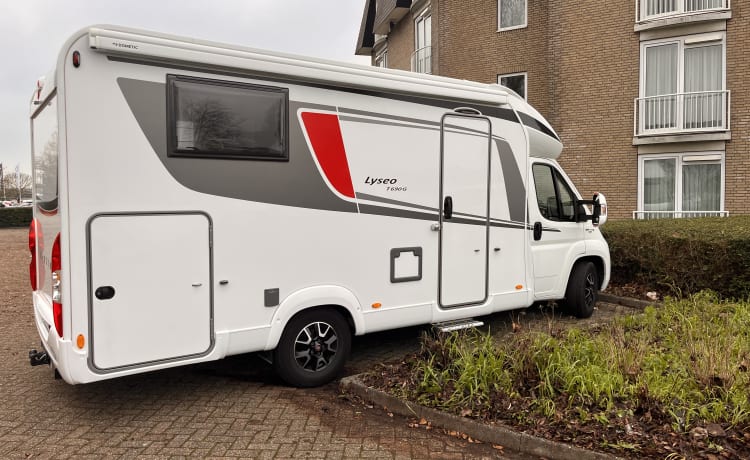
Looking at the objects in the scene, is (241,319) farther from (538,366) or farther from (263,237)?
(538,366)

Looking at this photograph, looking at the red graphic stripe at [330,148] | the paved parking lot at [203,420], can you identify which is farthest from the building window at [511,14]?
the paved parking lot at [203,420]

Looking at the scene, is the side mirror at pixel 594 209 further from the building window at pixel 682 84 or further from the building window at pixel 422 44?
the building window at pixel 422 44

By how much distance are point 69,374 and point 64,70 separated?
2.00 meters

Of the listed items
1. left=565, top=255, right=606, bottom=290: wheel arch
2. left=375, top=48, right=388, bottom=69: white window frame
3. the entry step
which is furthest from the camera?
left=375, top=48, right=388, bottom=69: white window frame

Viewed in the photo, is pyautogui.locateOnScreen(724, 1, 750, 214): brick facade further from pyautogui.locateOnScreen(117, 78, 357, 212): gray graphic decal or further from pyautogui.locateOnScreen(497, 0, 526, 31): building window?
pyautogui.locateOnScreen(117, 78, 357, 212): gray graphic decal

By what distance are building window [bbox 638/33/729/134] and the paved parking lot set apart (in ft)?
42.1

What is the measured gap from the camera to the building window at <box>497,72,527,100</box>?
17.1 metres

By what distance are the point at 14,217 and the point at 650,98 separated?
26993mm

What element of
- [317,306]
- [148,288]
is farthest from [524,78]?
[148,288]

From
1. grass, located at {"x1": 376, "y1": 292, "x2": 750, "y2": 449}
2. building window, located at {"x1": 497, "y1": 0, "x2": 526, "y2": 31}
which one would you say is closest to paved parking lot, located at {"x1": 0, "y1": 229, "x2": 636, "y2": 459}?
grass, located at {"x1": 376, "y1": 292, "x2": 750, "y2": 449}

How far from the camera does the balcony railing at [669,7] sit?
47.9 feet

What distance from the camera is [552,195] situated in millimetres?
6832

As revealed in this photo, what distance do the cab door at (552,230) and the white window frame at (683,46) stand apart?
991 cm

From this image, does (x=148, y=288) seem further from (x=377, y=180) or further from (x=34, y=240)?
(x=377, y=180)
